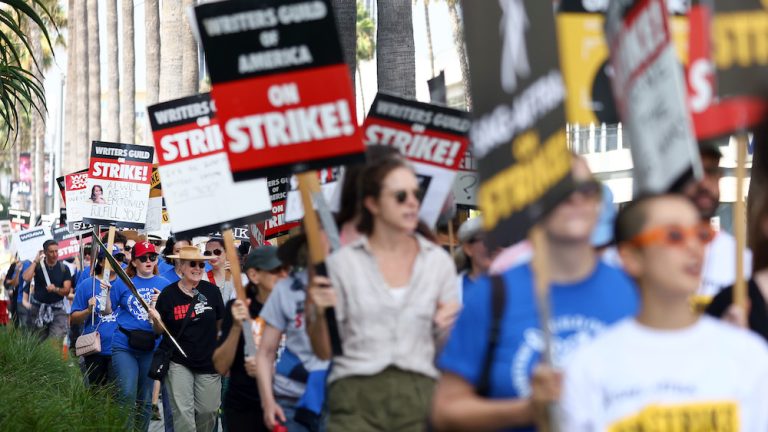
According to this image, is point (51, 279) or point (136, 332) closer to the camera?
point (136, 332)

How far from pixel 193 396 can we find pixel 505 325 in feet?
29.3

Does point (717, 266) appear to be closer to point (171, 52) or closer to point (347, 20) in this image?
point (347, 20)

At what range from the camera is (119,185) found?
1883 cm

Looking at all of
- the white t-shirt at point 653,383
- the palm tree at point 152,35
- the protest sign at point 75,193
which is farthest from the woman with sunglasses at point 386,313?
the palm tree at point 152,35

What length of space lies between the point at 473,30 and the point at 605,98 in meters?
1.78

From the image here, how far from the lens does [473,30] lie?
193 inches

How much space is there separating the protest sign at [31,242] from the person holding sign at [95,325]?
40.0 ft

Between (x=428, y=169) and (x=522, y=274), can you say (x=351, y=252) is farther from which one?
(x=428, y=169)

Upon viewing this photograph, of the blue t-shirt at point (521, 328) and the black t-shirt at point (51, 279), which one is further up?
the black t-shirt at point (51, 279)

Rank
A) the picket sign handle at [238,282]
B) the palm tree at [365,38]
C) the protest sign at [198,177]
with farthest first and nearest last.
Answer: the palm tree at [365,38]
the protest sign at [198,177]
the picket sign handle at [238,282]

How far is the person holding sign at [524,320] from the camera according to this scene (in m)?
4.65

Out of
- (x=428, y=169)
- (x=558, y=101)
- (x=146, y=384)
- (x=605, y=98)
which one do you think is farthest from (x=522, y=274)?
(x=146, y=384)

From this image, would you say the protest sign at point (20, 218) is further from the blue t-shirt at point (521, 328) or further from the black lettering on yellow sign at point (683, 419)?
the black lettering on yellow sign at point (683, 419)

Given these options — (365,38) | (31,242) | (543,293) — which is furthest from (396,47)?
(365,38)
